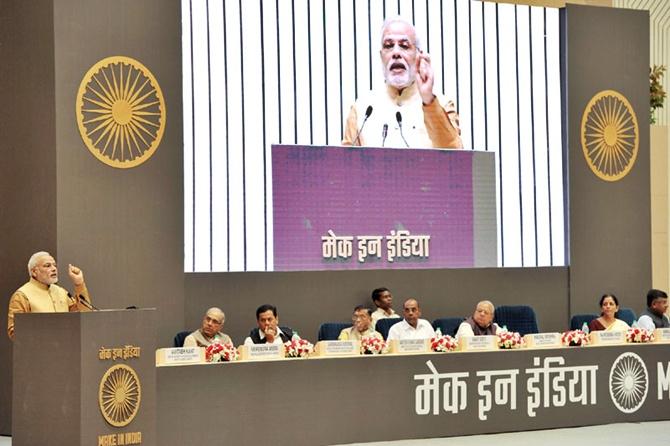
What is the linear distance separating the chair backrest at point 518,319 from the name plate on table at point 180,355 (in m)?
3.34

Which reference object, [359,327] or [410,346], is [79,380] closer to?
[410,346]

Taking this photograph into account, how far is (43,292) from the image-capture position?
8305 millimetres

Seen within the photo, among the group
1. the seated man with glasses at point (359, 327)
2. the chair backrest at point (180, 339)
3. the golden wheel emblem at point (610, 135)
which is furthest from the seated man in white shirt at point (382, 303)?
the golden wheel emblem at point (610, 135)

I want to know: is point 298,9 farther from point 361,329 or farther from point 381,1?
point 361,329

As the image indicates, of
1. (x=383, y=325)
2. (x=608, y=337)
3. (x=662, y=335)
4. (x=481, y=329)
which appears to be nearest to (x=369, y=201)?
(x=383, y=325)

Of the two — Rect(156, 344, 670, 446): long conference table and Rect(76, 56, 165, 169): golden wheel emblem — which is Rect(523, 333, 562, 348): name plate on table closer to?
Rect(156, 344, 670, 446): long conference table

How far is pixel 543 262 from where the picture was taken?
1191 centimetres

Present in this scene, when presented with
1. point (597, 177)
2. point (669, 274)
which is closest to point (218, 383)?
point (597, 177)

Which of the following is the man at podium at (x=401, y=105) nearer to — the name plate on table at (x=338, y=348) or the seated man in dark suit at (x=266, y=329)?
the seated man in dark suit at (x=266, y=329)

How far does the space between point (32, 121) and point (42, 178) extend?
0.40m

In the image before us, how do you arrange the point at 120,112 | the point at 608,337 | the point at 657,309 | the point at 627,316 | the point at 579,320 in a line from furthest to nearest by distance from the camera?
the point at 627,316 → the point at 579,320 → the point at 657,309 → the point at 608,337 → the point at 120,112

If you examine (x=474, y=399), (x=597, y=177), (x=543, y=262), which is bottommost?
(x=474, y=399)

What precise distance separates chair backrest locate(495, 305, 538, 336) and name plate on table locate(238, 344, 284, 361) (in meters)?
2.79

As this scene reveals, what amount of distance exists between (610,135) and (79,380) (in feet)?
22.1
